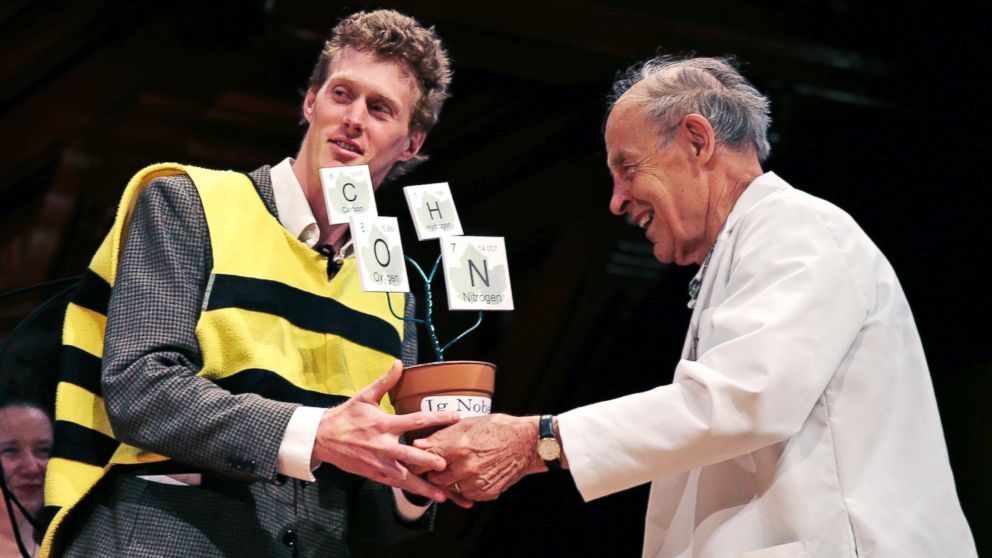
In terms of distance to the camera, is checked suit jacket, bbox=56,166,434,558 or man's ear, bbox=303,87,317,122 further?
man's ear, bbox=303,87,317,122

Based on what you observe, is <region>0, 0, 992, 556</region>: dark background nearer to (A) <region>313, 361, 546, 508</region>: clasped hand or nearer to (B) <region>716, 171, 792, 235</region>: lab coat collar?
(B) <region>716, 171, 792, 235</region>: lab coat collar

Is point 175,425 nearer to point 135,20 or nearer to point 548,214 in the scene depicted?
point 135,20

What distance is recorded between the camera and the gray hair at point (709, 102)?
2025 mm

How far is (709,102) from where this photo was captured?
2.03m

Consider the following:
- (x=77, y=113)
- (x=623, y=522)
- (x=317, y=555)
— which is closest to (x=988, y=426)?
(x=623, y=522)

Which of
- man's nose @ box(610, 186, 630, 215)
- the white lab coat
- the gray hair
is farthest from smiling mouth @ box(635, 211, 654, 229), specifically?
the white lab coat

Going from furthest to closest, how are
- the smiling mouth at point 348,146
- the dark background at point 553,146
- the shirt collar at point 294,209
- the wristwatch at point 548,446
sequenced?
1. the dark background at point 553,146
2. the smiling mouth at point 348,146
3. the shirt collar at point 294,209
4. the wristwatch at point 548,446

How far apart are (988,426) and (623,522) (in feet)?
3.70

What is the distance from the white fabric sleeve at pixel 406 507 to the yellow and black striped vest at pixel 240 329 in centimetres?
23

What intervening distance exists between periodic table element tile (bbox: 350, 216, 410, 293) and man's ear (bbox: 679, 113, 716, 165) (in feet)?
1.86

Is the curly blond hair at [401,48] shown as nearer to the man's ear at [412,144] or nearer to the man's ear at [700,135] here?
the man's ear at [412,144]

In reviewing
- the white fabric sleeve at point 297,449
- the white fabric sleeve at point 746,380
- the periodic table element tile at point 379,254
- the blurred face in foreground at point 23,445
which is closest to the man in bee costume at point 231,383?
the white fabric sleeve at point 297,449

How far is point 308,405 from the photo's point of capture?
1862mm

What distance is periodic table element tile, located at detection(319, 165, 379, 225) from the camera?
182 centimetres
